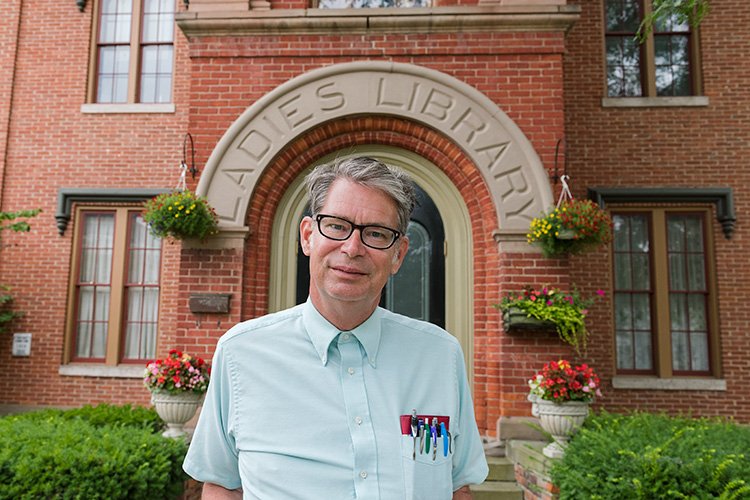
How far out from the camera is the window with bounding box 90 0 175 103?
937 centimetres

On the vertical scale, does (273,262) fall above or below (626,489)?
above

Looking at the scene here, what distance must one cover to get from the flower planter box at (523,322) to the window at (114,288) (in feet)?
19.1

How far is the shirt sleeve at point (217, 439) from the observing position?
168 centimetres

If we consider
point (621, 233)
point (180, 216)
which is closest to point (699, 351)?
point (621, 233)

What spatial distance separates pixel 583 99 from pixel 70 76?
8.54 m

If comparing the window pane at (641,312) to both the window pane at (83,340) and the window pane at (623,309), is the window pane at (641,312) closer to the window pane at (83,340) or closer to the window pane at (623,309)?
the window pane at (623,309)

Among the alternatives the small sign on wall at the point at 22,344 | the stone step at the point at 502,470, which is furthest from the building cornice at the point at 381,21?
the small sign on wall at the point at 22,344

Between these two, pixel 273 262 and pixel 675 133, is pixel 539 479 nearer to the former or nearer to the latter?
pixel 273 262

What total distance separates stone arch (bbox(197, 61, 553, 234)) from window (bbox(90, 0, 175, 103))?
3691mm

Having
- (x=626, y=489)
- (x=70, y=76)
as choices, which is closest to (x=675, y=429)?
(x=626, y=489)

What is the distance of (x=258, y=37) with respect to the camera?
6.71m

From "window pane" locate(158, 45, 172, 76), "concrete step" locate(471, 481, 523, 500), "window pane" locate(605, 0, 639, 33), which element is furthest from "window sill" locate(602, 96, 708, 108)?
"window pane" locate(158, 45, 172, 76)

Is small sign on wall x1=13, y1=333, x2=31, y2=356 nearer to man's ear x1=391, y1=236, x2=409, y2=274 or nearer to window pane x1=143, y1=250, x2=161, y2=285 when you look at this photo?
window pane x1=143, y1=250, x2=161, y2=285

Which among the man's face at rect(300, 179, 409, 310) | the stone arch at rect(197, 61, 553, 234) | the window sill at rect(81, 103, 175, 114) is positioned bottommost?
the man's face at rect(300, 179, 409, 310)
